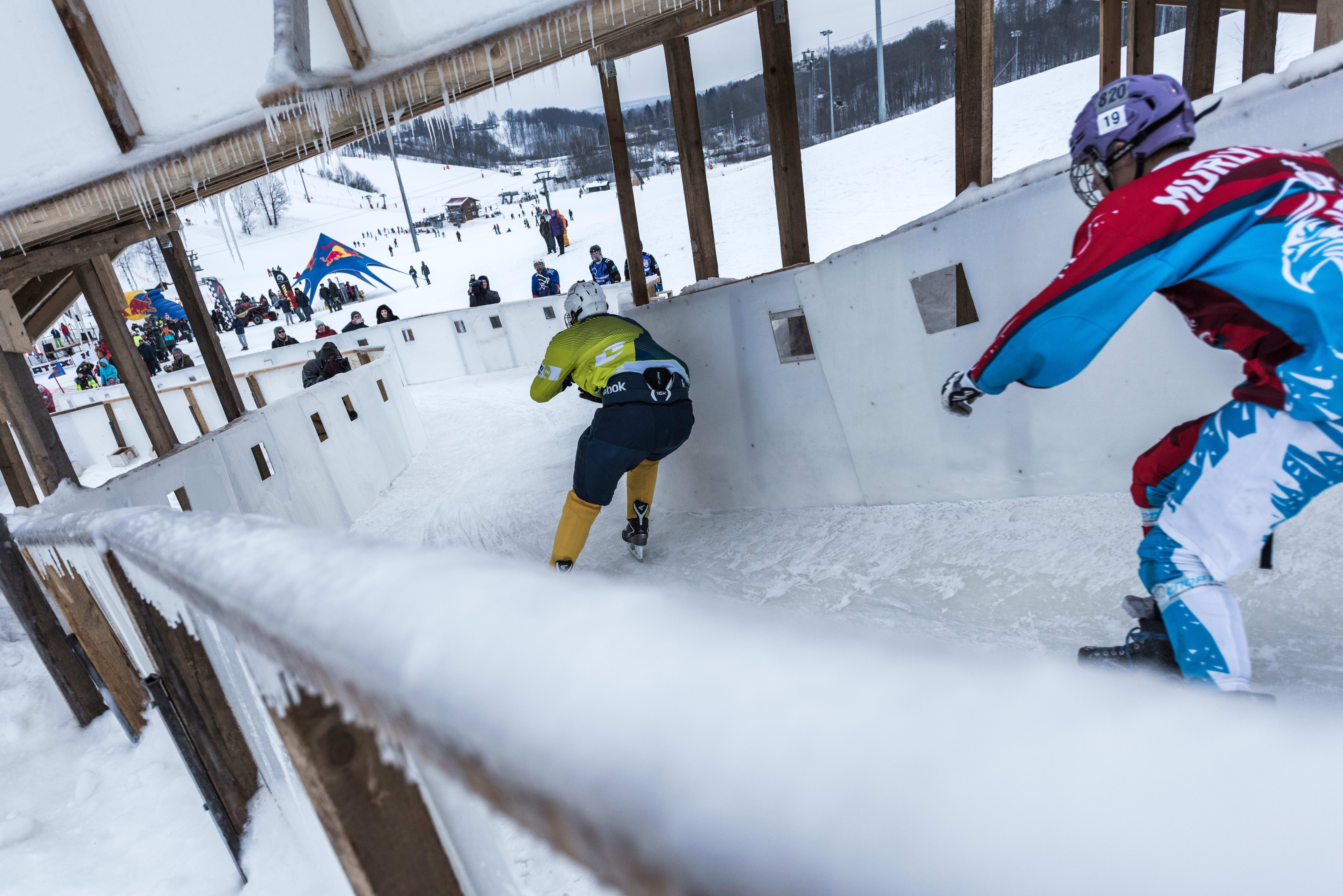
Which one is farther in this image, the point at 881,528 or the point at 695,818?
the point at 881,528

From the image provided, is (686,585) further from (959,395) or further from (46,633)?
(46,633)

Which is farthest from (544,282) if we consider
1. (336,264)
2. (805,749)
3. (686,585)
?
(805,749)

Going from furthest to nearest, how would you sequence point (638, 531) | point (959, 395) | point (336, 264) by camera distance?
point (336, 264), point (638, 531), point (959, 395)

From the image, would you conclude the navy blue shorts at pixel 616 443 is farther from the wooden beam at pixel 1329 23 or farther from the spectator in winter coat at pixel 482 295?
the spectator in winter coat at pixel 482 295

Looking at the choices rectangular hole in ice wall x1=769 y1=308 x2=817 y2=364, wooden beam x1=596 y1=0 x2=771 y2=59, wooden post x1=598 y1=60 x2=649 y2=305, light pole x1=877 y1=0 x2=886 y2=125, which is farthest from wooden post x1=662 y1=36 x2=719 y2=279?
light pole x1=877 y1=0 x2=886 y2=125

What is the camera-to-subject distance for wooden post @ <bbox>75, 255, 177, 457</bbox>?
545 cm

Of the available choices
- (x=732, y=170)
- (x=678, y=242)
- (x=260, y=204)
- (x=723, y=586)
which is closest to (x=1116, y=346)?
(x=723, y=586)

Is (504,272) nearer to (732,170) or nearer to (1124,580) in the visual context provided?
(732,170)

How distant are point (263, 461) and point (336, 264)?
20434mm

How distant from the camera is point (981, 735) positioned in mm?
363

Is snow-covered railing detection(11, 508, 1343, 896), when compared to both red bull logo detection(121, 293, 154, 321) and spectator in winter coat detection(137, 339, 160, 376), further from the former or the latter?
red bull logo detection(121, 293, 154, 321)

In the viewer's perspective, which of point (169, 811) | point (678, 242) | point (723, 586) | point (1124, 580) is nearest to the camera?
point (169, 811)

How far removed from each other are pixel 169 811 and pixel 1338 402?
3729mm

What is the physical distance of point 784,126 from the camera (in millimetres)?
4309
